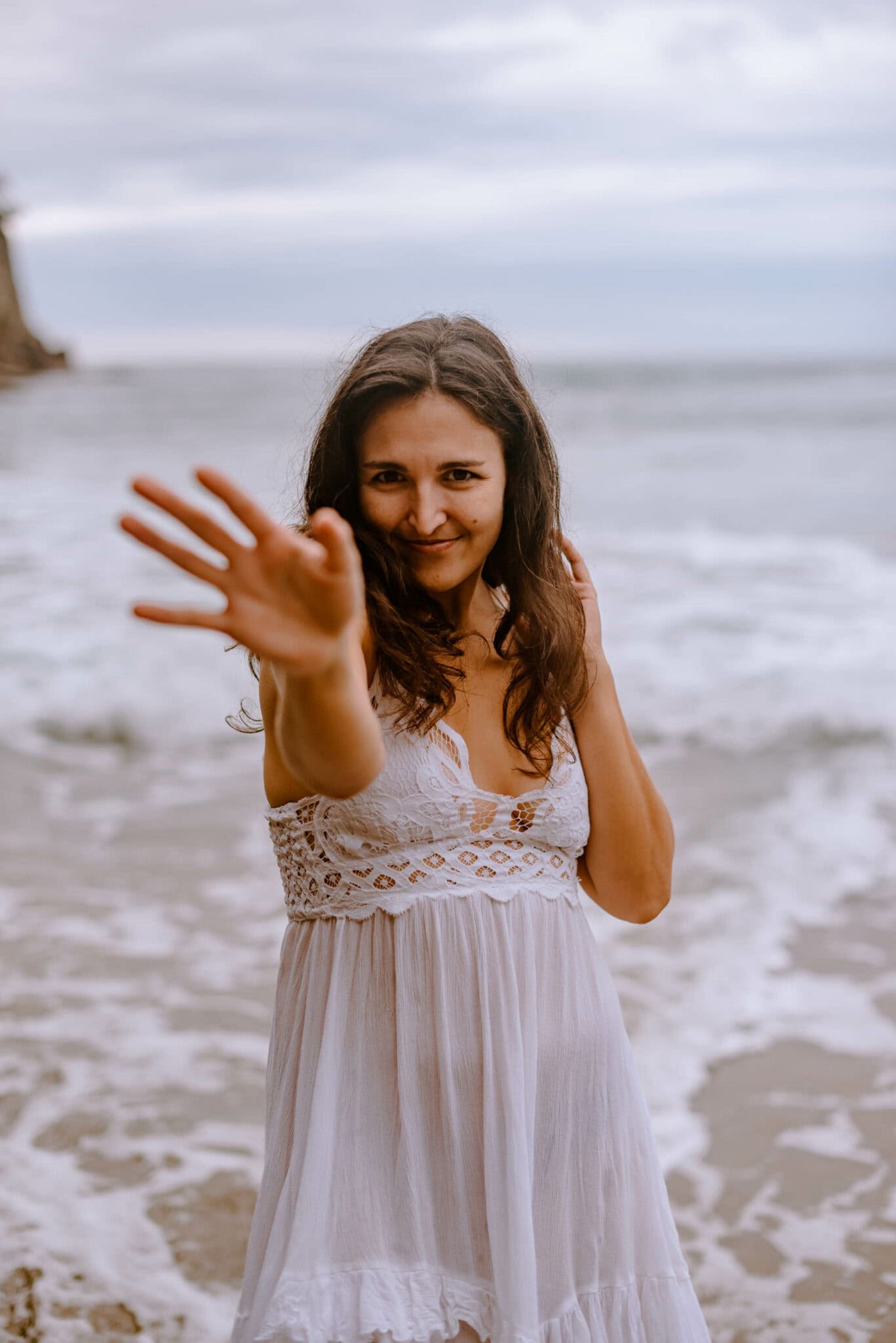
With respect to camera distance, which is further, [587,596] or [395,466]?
[587,596]

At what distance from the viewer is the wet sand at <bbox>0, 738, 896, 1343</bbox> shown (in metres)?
3.54

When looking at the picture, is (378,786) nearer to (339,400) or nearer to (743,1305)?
(339,400)

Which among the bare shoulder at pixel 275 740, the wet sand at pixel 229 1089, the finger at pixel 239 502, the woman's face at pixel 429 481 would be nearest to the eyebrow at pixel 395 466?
the woman's face at pixel 429 481

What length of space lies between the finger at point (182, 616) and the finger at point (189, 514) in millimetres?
73

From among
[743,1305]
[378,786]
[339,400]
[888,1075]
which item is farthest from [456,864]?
[888,1075]

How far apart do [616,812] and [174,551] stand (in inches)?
34.8

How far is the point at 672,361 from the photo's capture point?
5072cm

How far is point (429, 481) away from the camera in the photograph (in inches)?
78.6

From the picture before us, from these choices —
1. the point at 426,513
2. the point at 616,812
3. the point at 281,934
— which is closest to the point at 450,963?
the point at 616,812

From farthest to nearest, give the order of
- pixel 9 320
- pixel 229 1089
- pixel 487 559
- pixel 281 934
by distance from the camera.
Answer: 1. pixel 9 320
2. pixel 281 934
3. pixel 229 1089
4. pixel 487 559

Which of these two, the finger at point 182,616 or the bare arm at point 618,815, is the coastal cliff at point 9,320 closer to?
the bare arm at point 618,815

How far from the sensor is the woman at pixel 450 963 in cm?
195

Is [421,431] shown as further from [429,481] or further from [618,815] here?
[618,815]

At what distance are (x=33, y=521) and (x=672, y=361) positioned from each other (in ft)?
123
